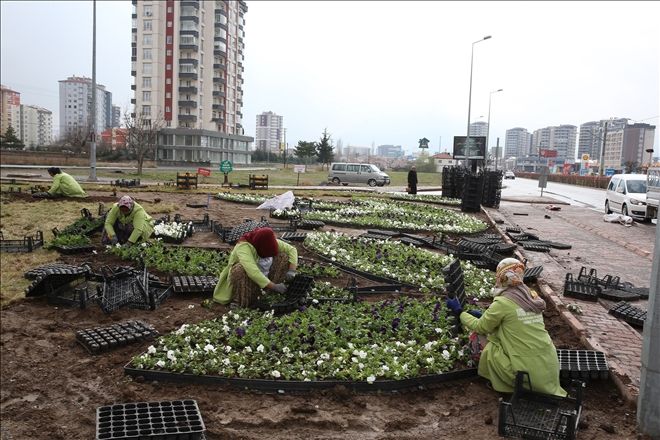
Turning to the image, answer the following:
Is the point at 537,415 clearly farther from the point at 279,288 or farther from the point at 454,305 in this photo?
the point at 279,288

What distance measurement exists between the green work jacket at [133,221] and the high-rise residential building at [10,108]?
106700mm

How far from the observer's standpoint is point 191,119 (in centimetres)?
8488

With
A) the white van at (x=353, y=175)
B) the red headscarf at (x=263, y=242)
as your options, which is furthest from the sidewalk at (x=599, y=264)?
the white van at (x=353, y=175)

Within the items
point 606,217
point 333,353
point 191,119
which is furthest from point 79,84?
point 333,353

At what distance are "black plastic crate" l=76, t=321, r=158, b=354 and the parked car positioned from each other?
20217 millimetres

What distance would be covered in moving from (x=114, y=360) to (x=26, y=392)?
31.7 inches

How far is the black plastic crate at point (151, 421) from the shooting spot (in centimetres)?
393

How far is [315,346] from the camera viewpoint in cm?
564

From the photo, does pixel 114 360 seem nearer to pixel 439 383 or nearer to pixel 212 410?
pixel 212 410

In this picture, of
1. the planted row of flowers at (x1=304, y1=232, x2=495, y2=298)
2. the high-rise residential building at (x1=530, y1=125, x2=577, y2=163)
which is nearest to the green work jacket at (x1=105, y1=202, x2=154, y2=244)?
the planted row of flowers at (x1=304, y1=232, x2=495, y2=298)

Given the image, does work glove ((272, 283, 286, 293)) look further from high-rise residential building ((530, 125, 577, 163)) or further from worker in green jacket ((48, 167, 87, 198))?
high-rise residential building ((530, 125, 577, 163))

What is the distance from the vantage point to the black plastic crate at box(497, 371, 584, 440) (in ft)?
13.4

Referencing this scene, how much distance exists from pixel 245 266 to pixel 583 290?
5324mm

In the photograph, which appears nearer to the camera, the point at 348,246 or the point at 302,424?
the point at 302,424
